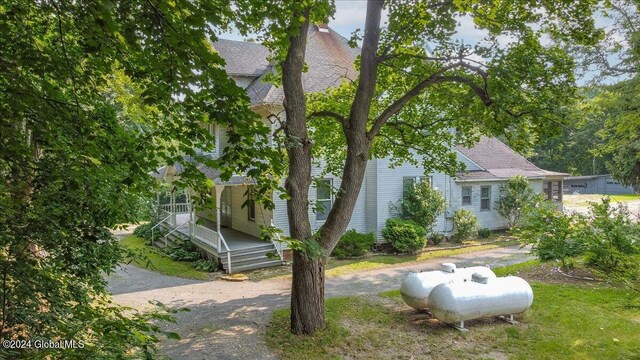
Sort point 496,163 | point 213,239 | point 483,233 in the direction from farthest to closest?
point 496,163 → point 483,233 → point 213,239

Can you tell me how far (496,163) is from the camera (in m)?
22.5

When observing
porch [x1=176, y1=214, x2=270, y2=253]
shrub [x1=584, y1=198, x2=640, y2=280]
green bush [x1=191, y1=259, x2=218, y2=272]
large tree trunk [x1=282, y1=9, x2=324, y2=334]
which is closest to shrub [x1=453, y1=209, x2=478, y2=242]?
shrub [x1=584, y1=198, x2=640, y2=280]

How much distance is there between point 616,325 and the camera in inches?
327

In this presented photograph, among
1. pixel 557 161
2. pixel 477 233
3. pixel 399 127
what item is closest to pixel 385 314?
pixel 399 127

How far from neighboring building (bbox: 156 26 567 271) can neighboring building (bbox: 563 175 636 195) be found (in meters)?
35.2

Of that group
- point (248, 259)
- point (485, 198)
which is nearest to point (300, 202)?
point (248, 259)

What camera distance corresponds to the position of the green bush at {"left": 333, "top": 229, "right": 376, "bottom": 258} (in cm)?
1555

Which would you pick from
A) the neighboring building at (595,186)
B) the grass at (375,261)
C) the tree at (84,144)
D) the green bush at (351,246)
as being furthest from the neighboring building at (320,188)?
the neighboring building at (595,186)

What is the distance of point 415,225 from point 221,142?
883 cm

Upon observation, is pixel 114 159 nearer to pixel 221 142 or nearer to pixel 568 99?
pixel 568 99

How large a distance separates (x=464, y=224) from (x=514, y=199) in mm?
3863

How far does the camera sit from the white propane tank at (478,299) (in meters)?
8.04

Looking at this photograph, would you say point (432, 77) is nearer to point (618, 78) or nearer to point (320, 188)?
point (320, 188)

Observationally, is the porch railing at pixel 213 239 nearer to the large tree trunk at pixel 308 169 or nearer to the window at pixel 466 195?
the large tree trunk at pixel 308 169
